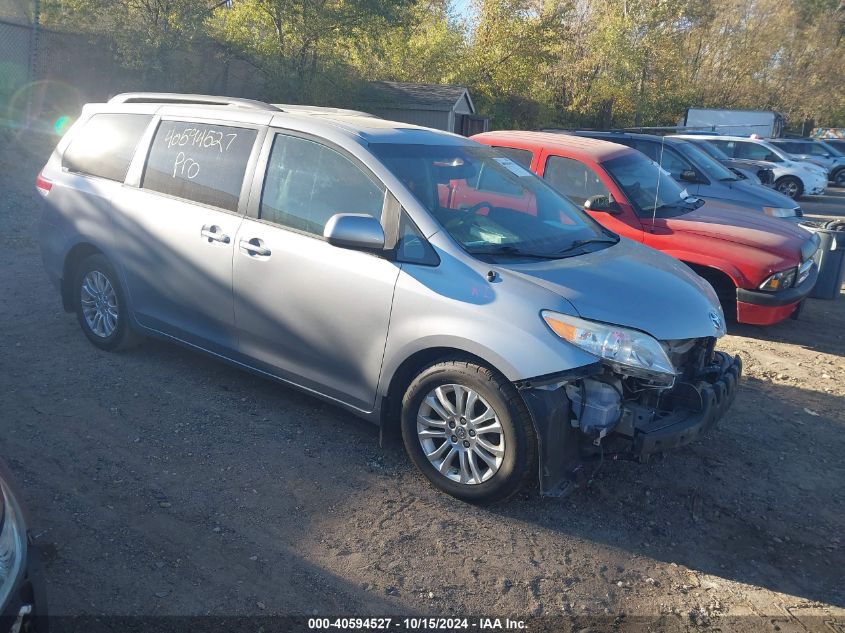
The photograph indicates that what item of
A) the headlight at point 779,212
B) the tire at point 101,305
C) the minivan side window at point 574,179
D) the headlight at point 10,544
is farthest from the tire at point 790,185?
the headlight at point 10,544

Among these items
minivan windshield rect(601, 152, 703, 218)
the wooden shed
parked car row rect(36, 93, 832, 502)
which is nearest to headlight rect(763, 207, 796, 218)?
minivan windshield rect(601, 152, 703, 218)

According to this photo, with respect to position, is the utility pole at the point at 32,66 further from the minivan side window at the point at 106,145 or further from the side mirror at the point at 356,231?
the side mirror at the point at 356,231

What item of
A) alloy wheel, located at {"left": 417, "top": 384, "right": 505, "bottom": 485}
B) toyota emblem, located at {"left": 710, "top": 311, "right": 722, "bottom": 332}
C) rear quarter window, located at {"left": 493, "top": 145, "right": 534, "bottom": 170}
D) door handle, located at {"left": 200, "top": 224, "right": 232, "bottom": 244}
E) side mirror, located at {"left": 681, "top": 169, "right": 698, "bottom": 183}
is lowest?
alloy wheel, located at {"left": 417, "top": 384, "right": 505, "bottom": 485}

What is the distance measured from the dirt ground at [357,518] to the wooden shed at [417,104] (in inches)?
870

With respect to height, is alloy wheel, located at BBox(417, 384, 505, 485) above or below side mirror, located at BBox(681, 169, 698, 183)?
below

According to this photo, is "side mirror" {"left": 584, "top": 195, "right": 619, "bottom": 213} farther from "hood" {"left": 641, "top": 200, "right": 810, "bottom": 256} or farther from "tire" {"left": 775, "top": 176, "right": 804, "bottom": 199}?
"tire" {"left": 775, "top": 176, "right": 804, "bottom": 199}

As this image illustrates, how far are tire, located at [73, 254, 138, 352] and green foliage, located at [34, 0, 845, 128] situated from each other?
13294 mm

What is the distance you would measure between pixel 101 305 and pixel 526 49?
2961 cm

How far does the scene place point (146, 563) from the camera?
11.2 feet

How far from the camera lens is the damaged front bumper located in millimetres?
3695

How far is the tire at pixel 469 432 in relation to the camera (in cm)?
375

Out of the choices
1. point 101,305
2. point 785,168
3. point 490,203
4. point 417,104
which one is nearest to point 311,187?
point 490,203

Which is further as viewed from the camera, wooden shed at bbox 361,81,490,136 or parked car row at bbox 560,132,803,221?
wooden shed at bbox 361,81,490,136

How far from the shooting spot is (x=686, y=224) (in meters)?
7.41
